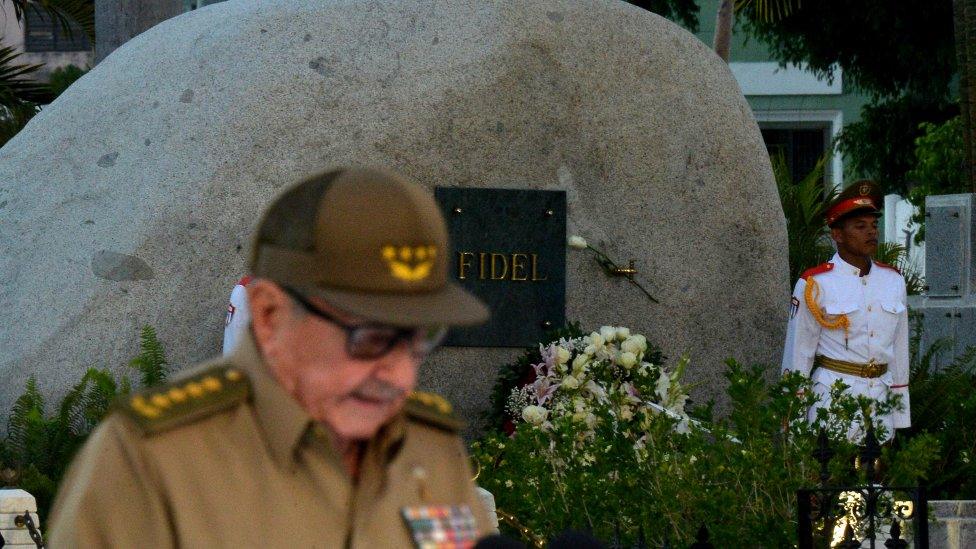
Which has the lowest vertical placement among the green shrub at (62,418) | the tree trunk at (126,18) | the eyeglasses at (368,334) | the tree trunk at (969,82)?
the green shrub at (62,418)

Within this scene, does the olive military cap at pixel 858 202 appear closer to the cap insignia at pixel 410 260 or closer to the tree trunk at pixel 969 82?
the tree trunk at pixel 969 82

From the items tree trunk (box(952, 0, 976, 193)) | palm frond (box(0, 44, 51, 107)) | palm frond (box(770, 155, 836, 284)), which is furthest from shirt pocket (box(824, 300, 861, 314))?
palm frond (box(0, 44, 51, 107))

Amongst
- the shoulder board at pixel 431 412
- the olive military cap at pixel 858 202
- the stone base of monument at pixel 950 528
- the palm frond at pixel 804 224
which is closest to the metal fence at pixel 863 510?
the stone base of monument at pixel 950 528

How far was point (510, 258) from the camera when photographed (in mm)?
9086

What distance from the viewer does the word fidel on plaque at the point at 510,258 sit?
8961 millimetres

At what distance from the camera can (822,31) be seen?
21625 mm

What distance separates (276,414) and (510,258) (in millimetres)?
7156

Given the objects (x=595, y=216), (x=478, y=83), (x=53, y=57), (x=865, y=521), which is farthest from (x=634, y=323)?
(x=53, y=57)

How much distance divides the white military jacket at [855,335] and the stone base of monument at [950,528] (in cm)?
135

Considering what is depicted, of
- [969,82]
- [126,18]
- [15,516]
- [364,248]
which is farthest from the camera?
[126,18]

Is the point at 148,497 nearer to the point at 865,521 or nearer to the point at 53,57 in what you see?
the point at 865,521

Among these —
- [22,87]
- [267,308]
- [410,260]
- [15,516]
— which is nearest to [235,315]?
[15,516]

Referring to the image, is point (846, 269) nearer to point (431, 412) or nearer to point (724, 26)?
point (431, 412)

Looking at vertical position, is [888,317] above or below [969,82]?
below
